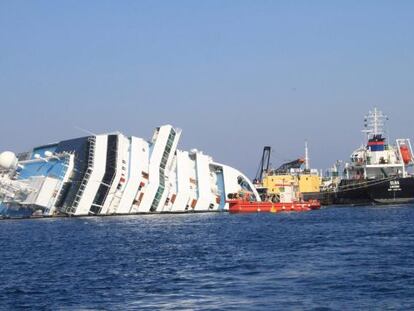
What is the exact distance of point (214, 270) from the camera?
120 ft

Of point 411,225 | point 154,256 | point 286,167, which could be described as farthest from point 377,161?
point 154,256

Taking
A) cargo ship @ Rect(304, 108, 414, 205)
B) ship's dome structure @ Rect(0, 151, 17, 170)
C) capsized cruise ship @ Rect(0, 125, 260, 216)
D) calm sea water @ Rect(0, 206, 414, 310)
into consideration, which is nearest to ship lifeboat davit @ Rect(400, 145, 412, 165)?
cargo ship @ Rect(304, 108, 414, 205)

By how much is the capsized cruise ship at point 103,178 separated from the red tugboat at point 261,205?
4540 millimetres

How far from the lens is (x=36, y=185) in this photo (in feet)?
308

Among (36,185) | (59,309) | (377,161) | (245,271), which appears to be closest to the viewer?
(59,309)

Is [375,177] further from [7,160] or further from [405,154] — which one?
[7,160]

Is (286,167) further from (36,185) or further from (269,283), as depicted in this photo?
(269,283)

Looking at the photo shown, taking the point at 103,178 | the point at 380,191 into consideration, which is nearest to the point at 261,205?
the point at 380,191

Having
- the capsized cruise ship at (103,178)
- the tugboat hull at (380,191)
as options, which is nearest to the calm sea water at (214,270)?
the capsized cruise ship at (103,178)

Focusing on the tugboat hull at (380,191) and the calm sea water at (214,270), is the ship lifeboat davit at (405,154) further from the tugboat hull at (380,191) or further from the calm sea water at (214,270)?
the calm sea water at (214,270)

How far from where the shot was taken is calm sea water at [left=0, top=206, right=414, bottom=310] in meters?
28.3

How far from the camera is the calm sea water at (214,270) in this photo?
28.3 m

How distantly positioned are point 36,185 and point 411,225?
49384 millimetres

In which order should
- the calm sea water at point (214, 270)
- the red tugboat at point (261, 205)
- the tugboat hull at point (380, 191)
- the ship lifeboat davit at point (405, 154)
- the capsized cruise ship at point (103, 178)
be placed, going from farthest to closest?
the ship lifeboat davit at point (405, 154) → the tugboat hull at point (380, 191) → the red tugboat at point (261, 205) → the capsized cruise ship at point (103, 178) → the calm sea water at point (214, 270)
